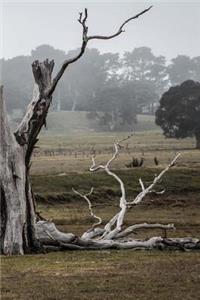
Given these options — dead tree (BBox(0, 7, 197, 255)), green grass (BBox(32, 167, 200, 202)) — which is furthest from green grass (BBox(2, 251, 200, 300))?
green grass (BBox(32, 167, 200, 202))

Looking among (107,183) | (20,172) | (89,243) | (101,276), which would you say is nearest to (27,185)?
(20,172)

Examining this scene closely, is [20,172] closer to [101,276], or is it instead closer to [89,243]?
[89,243]

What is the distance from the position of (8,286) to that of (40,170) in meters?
41.5

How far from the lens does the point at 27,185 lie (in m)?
19.9

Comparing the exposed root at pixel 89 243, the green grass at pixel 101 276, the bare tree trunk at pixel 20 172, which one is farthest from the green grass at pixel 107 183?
the green grass at pixel 101 276

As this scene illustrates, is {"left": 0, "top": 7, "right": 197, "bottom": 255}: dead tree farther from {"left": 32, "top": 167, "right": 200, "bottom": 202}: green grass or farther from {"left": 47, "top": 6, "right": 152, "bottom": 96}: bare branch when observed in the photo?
{"left": 32, "top": 167, "right": 200, "bottom": 202}: green grass

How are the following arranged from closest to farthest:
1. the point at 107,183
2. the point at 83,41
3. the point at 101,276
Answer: the point at 101,276 → the point at 83,41 → the point at 107,183

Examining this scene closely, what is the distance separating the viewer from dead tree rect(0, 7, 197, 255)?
19.1 metres

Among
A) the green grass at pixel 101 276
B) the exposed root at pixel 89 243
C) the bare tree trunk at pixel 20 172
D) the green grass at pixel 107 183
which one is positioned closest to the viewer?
the green grass at pixel 101 276

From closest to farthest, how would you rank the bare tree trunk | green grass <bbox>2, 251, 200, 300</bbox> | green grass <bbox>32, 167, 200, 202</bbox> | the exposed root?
green grass <bbox>2, 251, 200, 300</bbox>
the bare tree trunk
the exposed root
green grass <bbox>32, 167, 200, 202</bbox>

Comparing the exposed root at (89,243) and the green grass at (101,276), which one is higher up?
the green grass at (101,276)

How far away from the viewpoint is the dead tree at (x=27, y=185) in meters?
19.1

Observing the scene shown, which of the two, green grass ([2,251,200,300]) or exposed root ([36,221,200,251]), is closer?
green grass ([2,251,200,300])

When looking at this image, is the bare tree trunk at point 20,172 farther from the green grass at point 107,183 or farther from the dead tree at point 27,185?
the green grass at point 107,183
